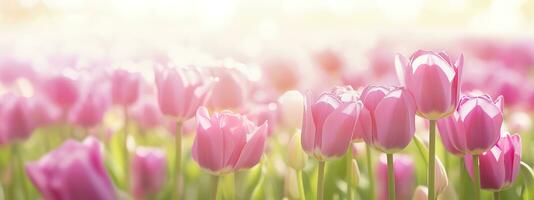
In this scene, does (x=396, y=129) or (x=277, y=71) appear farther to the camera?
(x=277, y=71)

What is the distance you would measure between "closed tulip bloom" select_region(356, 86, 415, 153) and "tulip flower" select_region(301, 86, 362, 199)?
0.10 ft

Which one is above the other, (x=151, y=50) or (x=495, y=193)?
(x=495, y=193)

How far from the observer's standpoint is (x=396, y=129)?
1311mm

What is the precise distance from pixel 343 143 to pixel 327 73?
9.75 feet

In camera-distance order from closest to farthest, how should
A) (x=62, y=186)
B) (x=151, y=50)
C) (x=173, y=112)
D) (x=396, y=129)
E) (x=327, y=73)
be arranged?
(x=62, y=186) → (x=396, y=129) → (x=173, y=112) → (x=327, y=73) → (x=151, y=50)

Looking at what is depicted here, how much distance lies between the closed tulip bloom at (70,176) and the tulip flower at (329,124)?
0.39 m

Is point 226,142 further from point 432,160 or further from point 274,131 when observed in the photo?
point 274,131

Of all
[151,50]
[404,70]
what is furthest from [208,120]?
[151,50]

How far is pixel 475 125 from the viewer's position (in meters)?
1.35

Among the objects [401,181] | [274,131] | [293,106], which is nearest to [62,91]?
[274,131]

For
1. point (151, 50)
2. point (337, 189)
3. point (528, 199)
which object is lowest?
point (151, 50)

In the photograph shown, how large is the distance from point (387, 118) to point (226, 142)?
0.30 metres

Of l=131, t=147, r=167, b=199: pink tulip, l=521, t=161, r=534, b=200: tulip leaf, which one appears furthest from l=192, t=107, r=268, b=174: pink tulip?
l=131, t=147, r=167, b=199: pink tulip

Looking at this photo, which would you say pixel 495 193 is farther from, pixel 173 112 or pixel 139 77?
pixel 139 77
